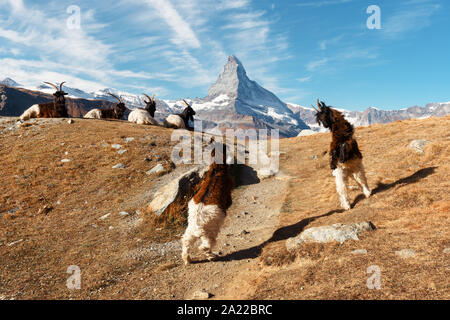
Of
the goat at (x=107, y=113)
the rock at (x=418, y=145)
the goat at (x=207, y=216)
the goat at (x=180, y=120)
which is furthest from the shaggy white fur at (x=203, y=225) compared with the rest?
the goat at (x=107, y=113)

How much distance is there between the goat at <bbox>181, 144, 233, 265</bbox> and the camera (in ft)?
23.8

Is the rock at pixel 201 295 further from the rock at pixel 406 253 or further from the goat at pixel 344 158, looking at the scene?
the goat at pixel 344 158

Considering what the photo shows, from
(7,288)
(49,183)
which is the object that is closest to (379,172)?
(7,288)

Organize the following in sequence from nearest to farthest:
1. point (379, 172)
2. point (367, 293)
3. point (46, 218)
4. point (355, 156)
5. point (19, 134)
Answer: point (367, 293)
point (355, 156)
point (46, 218)
point (379, 172)
point (19, 134)

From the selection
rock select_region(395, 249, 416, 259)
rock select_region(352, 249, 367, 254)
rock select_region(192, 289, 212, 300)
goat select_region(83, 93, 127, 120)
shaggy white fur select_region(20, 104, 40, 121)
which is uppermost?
goat select_region(83, 93, 127, 120)

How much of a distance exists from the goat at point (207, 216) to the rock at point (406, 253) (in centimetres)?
427

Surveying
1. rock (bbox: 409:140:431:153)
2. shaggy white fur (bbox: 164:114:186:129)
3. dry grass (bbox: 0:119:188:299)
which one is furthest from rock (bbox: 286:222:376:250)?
shaggy white fur (bbox: 164:114:186:129)

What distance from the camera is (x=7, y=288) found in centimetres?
691

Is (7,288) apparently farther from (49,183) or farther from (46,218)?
(49,183)

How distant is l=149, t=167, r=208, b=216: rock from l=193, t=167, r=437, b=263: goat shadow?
3814 millimetres

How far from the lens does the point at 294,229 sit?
347 inches

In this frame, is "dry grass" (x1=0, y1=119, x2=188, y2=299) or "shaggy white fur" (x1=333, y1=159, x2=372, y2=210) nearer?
"dry grass" (x1=0, y1=119, x2=188, y2=299)

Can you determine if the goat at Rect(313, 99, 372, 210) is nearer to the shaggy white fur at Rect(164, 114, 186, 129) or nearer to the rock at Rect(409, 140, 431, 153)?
the rock at Rect(409, 140, 431, 153)
